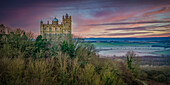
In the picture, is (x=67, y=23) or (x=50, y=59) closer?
(x=50, y=59)

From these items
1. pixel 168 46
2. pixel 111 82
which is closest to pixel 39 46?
pixel 111 82

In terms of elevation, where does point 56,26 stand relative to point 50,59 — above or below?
above

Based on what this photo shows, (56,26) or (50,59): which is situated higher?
(56,26)

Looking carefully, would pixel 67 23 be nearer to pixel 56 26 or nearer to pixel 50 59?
pixel 56 26

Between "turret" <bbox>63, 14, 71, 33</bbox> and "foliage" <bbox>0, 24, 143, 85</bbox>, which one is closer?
"foliage" <bbox>0, 24, 143, 85</bbox>

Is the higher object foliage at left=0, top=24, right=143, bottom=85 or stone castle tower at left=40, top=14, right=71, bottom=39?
stone castle tower at left=40, top=14, right=71, bottom=39

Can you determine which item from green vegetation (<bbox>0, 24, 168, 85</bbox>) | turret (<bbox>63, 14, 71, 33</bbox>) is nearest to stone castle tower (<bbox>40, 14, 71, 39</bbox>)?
turret (<bbox>63, 14, 71, 33</bbox>)

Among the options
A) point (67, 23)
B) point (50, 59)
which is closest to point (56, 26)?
point (67, 23)

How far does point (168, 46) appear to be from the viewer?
55250 mm

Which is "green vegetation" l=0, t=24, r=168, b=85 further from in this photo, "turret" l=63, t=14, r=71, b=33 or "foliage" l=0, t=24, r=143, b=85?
"turret" l=63, t=14, r=71, b=33

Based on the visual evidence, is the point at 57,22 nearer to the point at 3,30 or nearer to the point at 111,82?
A: the point at 3,30

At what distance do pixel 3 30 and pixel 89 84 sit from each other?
31.0 feet

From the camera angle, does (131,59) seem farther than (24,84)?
Yes

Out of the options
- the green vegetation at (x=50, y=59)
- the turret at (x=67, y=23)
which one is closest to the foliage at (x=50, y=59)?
the green vegetation at (x=50, y=59)
